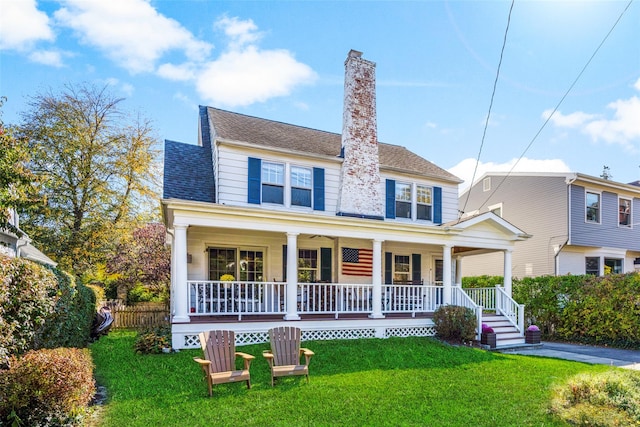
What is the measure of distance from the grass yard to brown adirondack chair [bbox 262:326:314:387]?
23cm

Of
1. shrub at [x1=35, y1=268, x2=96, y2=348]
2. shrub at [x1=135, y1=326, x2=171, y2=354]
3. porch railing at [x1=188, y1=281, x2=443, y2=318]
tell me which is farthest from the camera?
porch railing at [x1=188, y1=281, x2=443, y2=318]

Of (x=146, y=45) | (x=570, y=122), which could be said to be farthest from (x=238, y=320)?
(x=570, y=122)

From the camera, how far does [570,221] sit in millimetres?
17328

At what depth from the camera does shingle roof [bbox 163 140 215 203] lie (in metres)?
11.6

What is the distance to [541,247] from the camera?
1847 cm

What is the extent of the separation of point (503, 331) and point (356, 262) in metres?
4.91

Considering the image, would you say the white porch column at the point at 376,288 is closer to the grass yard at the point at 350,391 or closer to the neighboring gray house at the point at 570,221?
the grass yard at the point at 350,391

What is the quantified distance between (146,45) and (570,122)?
565 inches

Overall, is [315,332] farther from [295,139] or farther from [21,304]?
[21,304]

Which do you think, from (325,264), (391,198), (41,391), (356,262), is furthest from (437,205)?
(41,391)

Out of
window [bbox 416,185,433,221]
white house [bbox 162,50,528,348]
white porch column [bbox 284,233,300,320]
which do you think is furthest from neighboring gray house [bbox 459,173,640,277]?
white porch column [bbox 284,233,300,320]

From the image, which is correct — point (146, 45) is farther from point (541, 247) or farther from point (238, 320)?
point (541, 247)

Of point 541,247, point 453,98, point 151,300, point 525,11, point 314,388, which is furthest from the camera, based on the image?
point 151,300

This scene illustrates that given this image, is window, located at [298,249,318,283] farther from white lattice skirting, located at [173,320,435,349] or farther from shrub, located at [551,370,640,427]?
shrub, located at [551,370,640,427]
